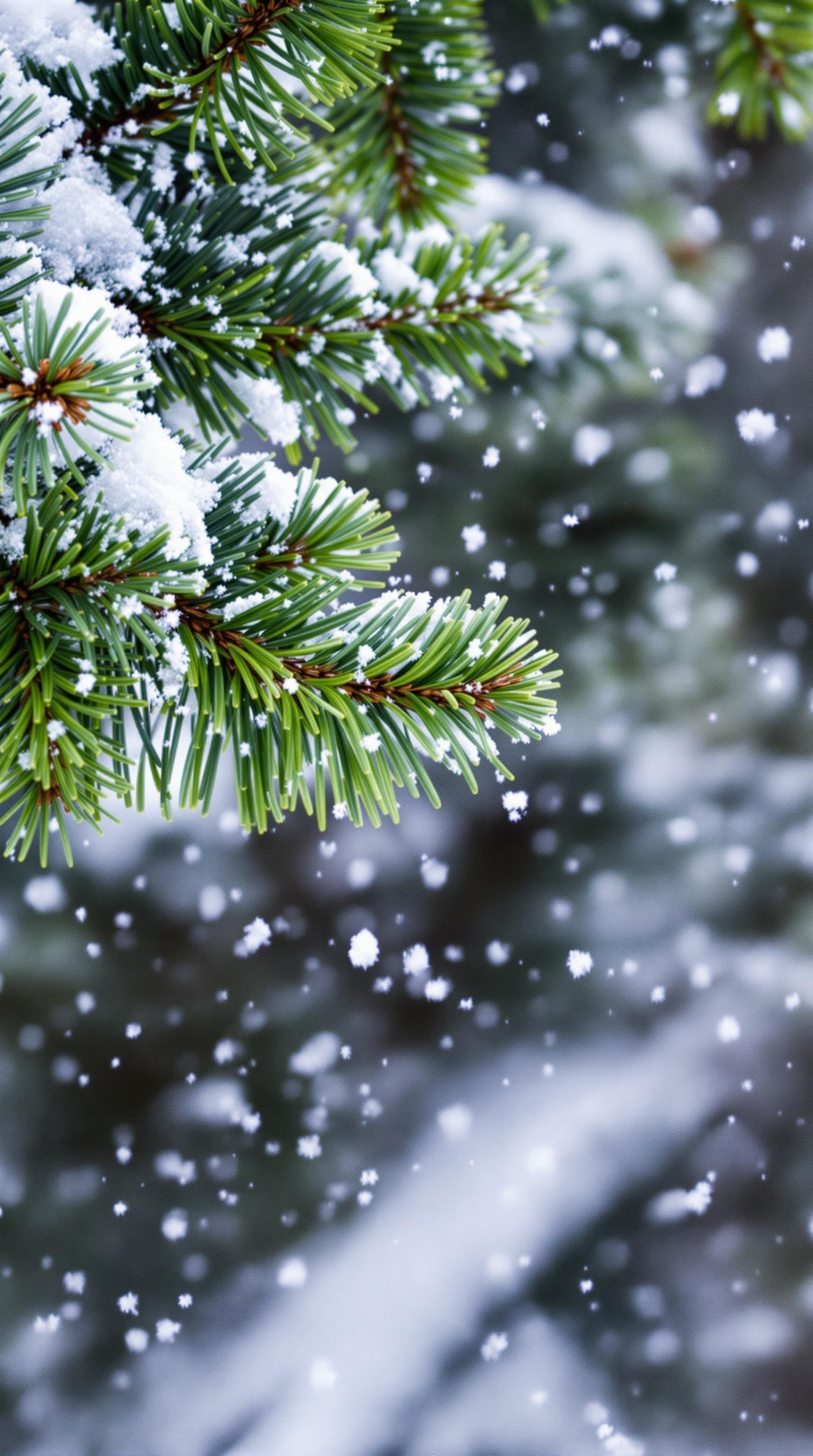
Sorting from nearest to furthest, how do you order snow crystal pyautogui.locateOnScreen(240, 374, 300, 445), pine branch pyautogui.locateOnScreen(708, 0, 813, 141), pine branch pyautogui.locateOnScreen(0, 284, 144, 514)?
pine branch pyautogui.locateOnScreen(0, 284, 144, 514) < snow crystal pyautogui.locateOnScreen(240, 374, 300, 445) < pine branch pyautogui.locateOnScreen(708, 0, 813, 141)

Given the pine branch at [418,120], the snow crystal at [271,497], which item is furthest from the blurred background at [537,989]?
the snow crystal at [271,497]

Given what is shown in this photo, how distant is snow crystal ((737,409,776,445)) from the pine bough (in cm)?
37

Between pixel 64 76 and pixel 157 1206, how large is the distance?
24.6 inches

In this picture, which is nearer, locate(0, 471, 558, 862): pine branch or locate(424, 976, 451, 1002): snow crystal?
locate(0, 471, 558, 862): pine branch

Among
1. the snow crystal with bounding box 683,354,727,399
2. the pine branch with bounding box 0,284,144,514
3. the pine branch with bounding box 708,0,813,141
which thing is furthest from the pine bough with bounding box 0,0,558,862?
the snow crystal with bounding box 683,354,727,399

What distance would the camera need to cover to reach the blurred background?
602 mm

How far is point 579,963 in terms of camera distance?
2.13 ft

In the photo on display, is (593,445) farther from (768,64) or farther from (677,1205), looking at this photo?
(677,1205)

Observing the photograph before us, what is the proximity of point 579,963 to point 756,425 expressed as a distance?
0.42m

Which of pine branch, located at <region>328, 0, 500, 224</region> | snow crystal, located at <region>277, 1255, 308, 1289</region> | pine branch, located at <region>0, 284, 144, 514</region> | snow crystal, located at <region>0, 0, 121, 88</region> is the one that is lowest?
snow crystal, located at <region>277, 1255, 308, 1289</region>

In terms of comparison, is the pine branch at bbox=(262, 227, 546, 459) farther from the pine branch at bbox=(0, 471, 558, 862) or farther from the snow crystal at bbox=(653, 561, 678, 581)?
the snow crystal at bbox=(653, 561, 678, 581)

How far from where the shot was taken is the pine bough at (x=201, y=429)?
234mm

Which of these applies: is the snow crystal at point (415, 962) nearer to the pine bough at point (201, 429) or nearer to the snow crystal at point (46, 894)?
the snow crystal at point (46, 894)

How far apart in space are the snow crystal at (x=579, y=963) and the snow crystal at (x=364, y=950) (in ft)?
0.46
